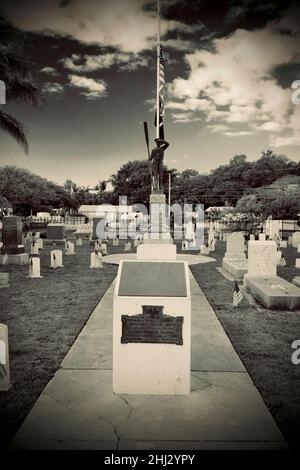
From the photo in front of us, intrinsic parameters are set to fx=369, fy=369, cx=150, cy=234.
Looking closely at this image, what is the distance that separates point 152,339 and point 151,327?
14 cm

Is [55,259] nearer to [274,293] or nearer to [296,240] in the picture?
[274,293]

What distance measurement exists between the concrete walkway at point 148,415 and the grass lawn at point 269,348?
0.20 metres

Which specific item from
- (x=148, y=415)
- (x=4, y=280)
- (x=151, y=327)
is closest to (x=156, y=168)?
(x=4, y=280)

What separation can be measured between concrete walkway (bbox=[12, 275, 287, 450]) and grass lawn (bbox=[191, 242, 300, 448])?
0.65ft

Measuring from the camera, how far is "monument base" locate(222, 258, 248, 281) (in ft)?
41.7

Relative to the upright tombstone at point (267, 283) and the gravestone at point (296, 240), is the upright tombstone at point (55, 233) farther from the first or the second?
the upright tombstone at point (267, 283)

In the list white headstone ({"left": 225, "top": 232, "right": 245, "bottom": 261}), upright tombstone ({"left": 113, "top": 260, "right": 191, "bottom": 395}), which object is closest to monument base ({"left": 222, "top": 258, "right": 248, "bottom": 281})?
white headstone ({"left": 225, "top": 232, "right": 245, "bottom": 261})

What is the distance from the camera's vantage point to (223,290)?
36.6ft

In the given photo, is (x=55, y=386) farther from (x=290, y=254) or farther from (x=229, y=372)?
(x=290, y=254)

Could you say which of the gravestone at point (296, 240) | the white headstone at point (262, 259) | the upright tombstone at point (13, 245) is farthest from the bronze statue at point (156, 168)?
the gravestone at point (296, 240)

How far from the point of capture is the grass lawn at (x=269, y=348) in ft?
14.0

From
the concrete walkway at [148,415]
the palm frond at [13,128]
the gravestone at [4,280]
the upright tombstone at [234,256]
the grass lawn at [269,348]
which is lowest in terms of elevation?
the grass lawn at [269,348]

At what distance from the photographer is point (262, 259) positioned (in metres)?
11.0

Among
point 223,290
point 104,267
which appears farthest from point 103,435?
point 104,267
